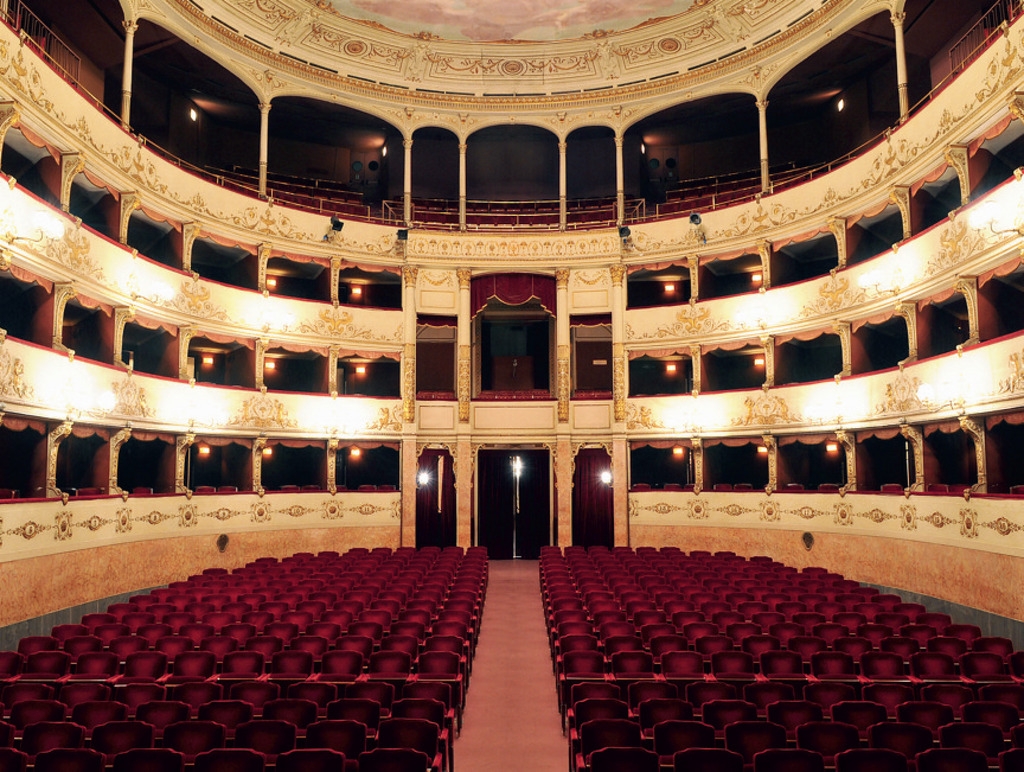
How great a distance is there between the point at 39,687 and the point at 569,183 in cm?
2179

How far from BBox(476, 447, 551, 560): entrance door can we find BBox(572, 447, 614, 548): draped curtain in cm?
99

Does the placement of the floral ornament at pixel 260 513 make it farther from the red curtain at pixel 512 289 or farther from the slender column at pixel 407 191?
the slender column at pixel 407 191

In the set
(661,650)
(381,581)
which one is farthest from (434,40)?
(661,650)

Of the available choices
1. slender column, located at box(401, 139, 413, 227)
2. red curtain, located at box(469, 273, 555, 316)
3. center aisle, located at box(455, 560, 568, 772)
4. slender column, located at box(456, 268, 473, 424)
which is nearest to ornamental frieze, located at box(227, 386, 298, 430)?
slender column, located at box(456, 268, 473, 424)

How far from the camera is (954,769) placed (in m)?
5.09

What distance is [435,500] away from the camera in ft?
72.8

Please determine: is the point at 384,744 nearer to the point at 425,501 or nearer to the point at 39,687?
the point at 39,687

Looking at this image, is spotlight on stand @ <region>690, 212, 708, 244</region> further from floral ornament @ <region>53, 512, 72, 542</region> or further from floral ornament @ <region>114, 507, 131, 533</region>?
floral ornament @ <region>53, 512, 72, 542</region>

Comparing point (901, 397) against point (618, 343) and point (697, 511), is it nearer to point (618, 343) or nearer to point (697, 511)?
point (697, 511)

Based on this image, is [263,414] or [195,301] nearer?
[195,301]

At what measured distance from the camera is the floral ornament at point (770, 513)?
63.3ft

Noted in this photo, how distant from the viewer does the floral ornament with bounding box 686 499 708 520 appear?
20.8 metres

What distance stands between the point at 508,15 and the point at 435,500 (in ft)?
44.5

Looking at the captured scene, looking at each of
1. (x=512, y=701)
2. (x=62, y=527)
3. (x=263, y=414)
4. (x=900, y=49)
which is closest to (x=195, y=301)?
(x=263, y=414)
